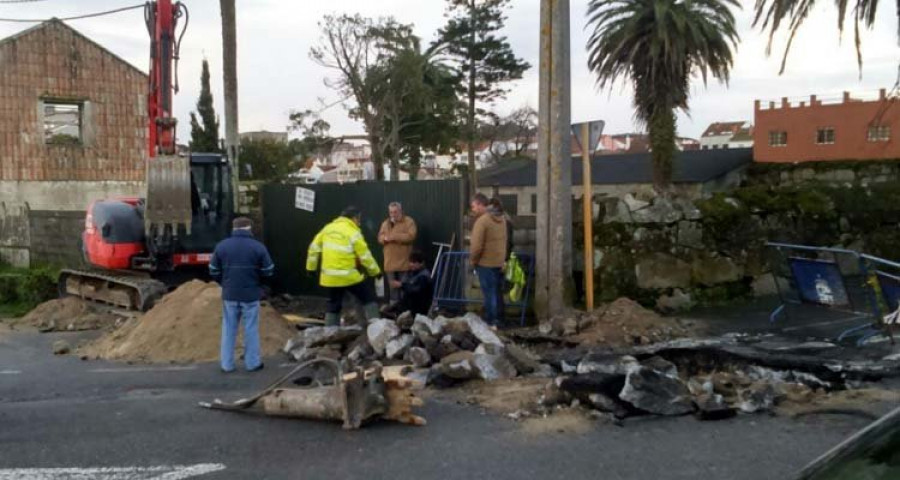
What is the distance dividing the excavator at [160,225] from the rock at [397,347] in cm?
653

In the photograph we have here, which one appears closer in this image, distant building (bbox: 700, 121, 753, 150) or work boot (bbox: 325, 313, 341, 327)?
work boot (bbox: 325, 313, 341, 327)

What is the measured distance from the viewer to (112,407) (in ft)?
26.8

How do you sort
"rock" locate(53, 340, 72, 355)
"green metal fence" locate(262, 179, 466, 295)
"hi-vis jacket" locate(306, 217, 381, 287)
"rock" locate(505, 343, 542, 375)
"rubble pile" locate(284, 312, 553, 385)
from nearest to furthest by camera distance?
1. "rubble pile" locate(284, 312, 553, 385)
2. "rock" locate(505, 343, 542, 375)
3. "hi-vis jacket" locate(306, 217, 381, 287)
4. "rock" locate(53, 340, 72, 355)
5. "green metal fence" locate(262, 179, 466, 295)

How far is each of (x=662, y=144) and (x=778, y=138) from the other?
2656 cm

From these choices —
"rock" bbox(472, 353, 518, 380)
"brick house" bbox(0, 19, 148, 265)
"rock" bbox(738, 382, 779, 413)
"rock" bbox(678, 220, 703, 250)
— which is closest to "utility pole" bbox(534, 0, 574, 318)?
"rock" bbox(678, 220, 703, 250)

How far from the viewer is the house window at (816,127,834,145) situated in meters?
49.6

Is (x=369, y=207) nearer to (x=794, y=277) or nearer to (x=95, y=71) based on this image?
(x=794, y=277)

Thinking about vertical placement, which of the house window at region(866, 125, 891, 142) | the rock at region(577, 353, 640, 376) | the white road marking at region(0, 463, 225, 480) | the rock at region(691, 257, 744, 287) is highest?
the house window at region(866, 125, 891, 142)

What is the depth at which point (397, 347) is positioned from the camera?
947 cm

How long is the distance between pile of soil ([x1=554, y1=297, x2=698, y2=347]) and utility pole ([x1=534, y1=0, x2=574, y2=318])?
2.64 ft

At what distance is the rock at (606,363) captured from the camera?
801 cm

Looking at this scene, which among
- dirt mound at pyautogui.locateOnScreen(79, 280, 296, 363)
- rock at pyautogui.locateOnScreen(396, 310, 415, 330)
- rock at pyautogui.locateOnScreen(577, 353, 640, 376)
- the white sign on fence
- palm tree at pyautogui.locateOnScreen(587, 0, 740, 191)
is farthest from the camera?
palm tree at pyautogui.locateOnScreen(587, 0, 740, 191)

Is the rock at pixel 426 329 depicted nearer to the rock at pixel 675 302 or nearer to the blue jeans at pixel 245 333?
the blue jeans at pixel 245 333

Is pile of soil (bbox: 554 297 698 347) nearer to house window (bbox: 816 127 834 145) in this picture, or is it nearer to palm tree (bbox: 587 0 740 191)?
palm tree (bbox: 587 0 740 191)
